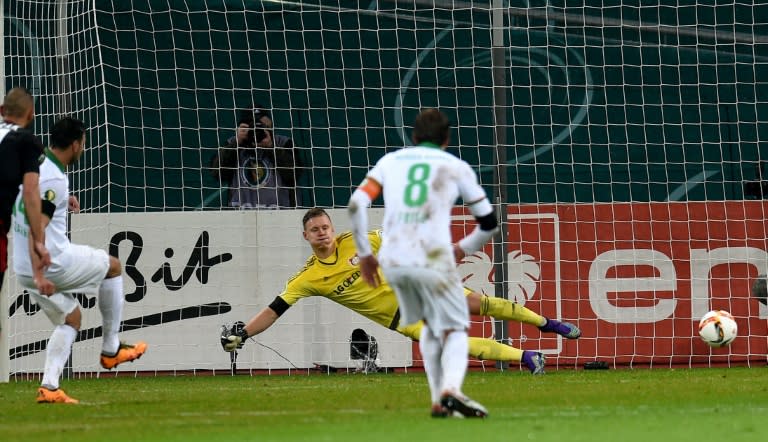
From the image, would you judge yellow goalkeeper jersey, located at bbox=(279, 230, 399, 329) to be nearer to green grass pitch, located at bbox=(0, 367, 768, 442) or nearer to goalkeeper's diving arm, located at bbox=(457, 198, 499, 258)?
green grass pitch, located at bbox=(0, 367, 768, 442)

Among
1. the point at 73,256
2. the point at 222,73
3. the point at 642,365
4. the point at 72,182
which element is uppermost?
the point at 222,73

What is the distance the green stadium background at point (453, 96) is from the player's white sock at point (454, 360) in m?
7.56

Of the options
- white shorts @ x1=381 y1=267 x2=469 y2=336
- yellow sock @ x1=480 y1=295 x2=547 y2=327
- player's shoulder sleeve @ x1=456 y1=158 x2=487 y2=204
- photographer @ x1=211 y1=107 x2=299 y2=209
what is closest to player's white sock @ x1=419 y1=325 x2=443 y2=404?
white shorts @ x1=381 y1=267 x2=469 y2=336

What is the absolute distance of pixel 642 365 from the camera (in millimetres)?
14391

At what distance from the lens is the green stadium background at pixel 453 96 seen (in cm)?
1570

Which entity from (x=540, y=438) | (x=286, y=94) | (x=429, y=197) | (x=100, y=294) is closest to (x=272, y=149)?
(x=286, y=94)

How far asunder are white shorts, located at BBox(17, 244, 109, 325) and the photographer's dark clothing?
201 inches

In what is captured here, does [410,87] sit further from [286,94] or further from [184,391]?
[184,391]

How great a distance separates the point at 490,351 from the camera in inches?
486

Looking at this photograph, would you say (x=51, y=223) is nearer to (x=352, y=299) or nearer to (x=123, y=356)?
(x=123, y=356)

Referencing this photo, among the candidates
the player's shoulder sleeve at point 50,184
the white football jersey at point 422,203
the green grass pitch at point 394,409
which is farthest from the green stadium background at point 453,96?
the white football jersey at point 422,203

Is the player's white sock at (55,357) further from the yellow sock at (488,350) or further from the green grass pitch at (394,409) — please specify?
the yellow sock at (488,350)

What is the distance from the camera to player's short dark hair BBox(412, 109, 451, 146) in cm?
797

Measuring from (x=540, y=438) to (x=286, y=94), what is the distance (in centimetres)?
1022
